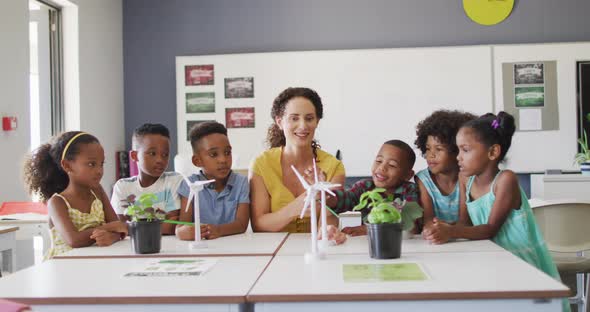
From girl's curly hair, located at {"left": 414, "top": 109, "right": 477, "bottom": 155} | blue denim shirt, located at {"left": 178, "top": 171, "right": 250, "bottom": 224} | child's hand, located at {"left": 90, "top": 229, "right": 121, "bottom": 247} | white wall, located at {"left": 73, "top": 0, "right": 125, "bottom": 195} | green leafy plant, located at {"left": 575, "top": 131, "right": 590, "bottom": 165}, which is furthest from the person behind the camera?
white wall, located at {"left": 73, "top": 0, "right": 125, "bottom": 195}

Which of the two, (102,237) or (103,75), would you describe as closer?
(102,237)

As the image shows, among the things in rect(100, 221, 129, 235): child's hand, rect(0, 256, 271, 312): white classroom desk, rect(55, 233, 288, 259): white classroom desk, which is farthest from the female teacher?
rect(0, 256, 271, 312): white classroom desk

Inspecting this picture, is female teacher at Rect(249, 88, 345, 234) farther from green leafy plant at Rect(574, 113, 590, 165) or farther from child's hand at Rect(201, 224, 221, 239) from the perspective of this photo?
green leafy plant at Rect(574, 113, 590, 165)

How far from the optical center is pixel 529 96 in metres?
5.57

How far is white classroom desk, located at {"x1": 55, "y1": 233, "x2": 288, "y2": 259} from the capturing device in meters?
1.87

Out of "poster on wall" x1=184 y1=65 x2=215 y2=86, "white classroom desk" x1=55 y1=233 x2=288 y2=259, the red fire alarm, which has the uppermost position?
"poster on wall" x1=184 y1=65 x2=215 y2=86

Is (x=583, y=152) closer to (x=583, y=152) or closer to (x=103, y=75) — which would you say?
(x=583, y=152)

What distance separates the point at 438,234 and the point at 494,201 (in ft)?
0.83

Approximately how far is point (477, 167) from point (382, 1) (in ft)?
12.9

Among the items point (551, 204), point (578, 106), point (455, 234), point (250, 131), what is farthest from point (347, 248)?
point (578, 106)

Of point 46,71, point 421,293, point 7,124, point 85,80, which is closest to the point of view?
point 421,293

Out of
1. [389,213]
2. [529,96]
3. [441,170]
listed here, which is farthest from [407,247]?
[529,96]

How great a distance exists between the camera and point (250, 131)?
576 cm

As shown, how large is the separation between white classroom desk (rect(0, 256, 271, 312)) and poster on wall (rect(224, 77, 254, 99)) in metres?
4.13
